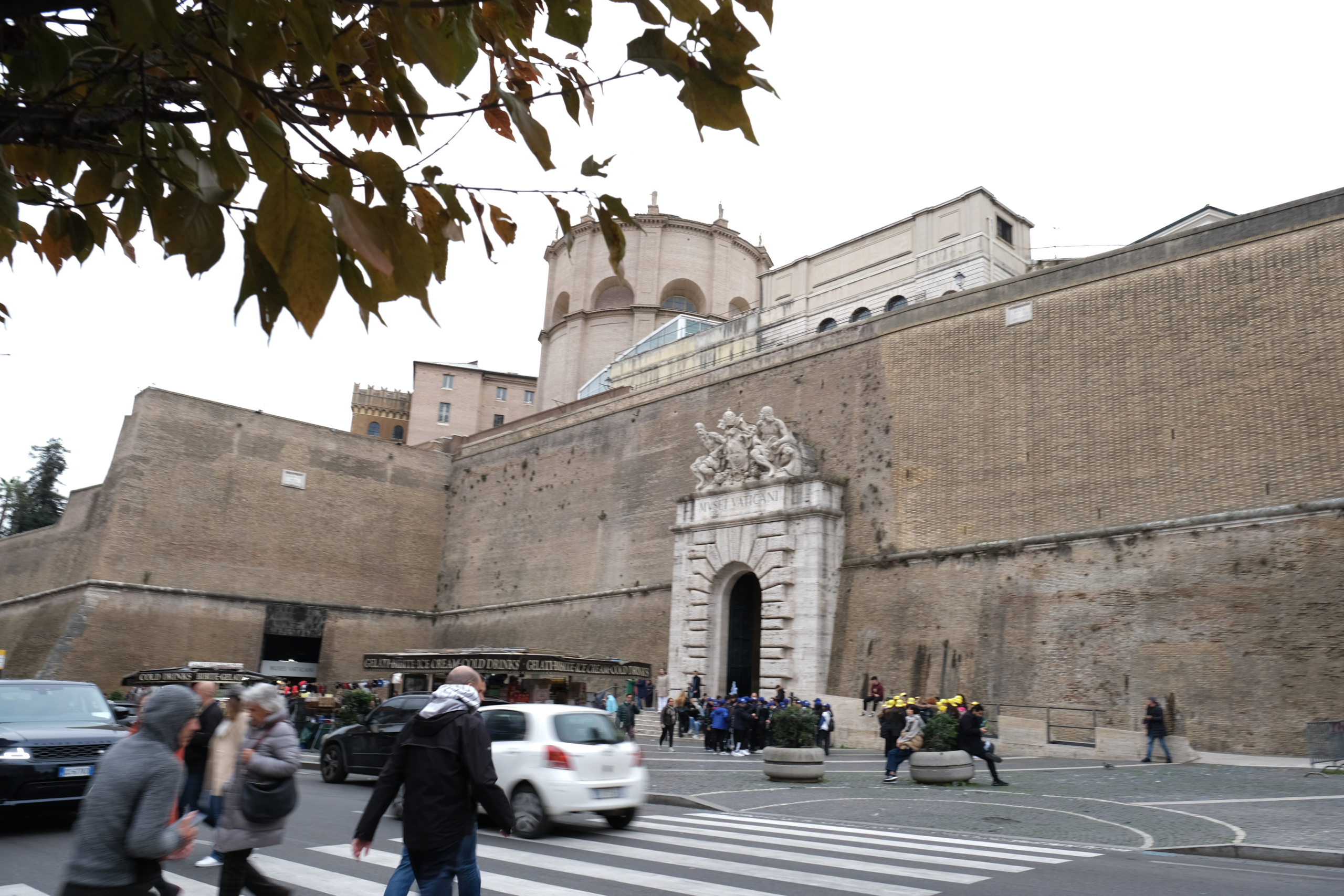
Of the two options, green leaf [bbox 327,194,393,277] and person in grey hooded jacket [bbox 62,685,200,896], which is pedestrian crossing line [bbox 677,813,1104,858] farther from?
green leaf [bbox 327,194,393,277]

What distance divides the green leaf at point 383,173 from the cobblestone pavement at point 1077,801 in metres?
9.19

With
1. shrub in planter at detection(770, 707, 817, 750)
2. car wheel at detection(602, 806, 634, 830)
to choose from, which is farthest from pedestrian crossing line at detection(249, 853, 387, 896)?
shrub in planter at detection(770, 707, 817, 750)

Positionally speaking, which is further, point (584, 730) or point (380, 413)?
point (380, 413)

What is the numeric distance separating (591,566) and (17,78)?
30.9 m

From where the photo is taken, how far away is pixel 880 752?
2127cm

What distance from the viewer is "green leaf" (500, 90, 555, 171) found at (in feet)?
7.94

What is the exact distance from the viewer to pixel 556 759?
32.2 feet

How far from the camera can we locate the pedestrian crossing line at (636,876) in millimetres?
6832

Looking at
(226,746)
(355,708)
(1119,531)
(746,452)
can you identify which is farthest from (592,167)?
(746,452)

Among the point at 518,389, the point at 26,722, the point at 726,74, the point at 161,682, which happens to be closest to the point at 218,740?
the point at 26,722

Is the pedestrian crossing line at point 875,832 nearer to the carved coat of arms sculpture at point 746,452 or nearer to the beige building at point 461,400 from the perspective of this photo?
the carved coat of arms sculpture at point 746,452

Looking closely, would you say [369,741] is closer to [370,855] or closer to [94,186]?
[370,855]

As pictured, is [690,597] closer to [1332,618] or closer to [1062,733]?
[1062,733]

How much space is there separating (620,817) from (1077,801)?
5832mm
